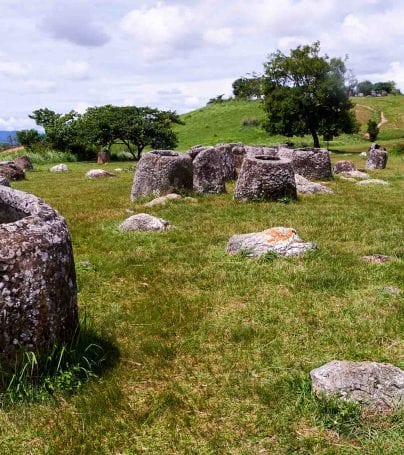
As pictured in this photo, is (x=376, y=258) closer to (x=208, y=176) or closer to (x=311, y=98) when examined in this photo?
(x=208, y=176)

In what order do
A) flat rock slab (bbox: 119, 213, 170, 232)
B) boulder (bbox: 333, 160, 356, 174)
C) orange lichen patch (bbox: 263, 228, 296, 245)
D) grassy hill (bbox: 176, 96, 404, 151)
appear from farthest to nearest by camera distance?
grassy hill (bbox: 176, 96, 404, 151) → boulder (bbox: 333, 160, 356, 174) → flat rock slab (bbox: 119, 213, 170, 232) → orange lichen patch (bbox: 263, 228, 296, 245)

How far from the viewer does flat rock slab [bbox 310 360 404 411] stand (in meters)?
4.50

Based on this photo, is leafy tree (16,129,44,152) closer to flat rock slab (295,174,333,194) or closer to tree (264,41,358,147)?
tree (264,41,358,147)

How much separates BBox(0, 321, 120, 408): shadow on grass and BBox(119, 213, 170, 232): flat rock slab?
617 cm

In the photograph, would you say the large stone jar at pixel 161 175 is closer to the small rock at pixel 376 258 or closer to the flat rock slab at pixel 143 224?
the flat rock slab at pixel 143 224

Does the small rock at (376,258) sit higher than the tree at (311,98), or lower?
lower

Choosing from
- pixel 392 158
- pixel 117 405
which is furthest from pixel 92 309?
pixel 392 158

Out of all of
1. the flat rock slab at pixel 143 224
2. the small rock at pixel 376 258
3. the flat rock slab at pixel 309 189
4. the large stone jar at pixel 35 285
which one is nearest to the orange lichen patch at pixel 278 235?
the small rock at pixel 376 258

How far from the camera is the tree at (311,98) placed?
146 ft

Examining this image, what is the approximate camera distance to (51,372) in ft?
16.4

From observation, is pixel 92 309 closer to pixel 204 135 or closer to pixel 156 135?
pixel 156 135

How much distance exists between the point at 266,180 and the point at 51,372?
11694 millimetres

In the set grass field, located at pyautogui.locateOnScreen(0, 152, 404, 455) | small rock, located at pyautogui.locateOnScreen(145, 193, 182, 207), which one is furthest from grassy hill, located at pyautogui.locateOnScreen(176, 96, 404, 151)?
grass field, located at pyautogui.locateOnScreen(0, 152, 404, 455)

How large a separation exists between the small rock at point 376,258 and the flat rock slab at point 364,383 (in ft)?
14.8
